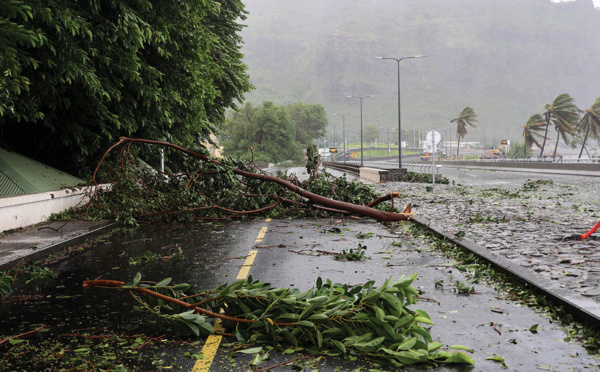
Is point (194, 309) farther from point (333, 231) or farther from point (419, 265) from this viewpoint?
point (333, 231)

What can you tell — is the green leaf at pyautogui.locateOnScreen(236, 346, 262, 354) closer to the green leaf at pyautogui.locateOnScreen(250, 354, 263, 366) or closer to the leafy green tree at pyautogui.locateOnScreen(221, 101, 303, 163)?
the green leaf at pyautogui.locateOnScreen(250, 354, 263, 366)

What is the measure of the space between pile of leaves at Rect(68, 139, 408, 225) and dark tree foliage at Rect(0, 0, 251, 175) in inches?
62.6

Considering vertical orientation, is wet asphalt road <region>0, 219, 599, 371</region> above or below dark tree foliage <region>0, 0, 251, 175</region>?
below

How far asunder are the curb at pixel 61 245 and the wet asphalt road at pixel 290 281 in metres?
0.47

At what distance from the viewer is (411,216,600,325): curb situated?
531cm

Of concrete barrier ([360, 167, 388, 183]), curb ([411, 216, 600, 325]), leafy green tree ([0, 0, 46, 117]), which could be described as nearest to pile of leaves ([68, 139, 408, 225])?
leafy green tree ([0, 0, 46, 117])

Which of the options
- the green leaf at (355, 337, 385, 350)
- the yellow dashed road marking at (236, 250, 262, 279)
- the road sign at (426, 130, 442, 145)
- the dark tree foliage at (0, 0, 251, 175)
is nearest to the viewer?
the green leaf at (355, 337, 385, 350)

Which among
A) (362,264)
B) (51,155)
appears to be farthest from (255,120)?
(362,264)

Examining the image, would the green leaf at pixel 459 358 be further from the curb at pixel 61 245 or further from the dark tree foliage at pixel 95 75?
the dark tree foliage at pixel 95 75

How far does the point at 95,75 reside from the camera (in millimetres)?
13695

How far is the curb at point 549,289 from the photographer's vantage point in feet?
17.4

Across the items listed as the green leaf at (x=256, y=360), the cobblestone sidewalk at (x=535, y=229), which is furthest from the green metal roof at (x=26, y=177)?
the green leaf at (x=256, y=360)

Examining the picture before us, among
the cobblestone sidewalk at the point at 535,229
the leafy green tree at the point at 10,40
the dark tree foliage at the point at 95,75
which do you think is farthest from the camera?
the dark tree foliage at the point at 95,75

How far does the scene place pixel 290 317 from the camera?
4832mm
